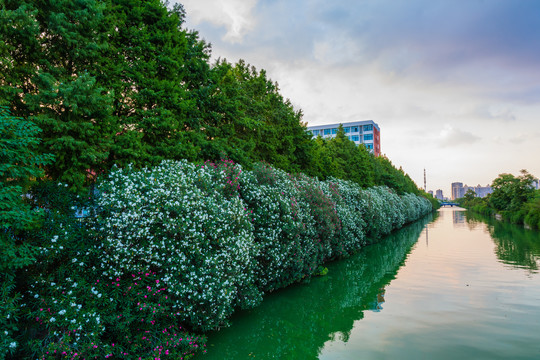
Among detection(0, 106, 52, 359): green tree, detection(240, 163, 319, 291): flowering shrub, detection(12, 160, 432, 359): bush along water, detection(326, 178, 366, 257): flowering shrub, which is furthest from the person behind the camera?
detection(326, 178, 366, 257): flowering shrub

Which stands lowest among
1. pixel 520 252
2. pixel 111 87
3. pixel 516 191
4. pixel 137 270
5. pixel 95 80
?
pixel 520 252

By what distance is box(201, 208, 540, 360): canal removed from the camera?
6.90 metres

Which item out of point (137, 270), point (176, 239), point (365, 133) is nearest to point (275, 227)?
point (176, 239)

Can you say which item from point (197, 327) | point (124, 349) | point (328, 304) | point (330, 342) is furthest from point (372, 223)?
point (124, 349)

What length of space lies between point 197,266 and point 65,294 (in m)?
2.47

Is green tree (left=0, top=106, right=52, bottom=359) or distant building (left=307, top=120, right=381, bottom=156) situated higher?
distant building (left=307, top=120, right=381, bottom=156)

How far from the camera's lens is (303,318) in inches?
359

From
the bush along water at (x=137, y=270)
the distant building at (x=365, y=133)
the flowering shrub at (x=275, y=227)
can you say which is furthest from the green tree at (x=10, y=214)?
the distant building at (x=365, y=133)

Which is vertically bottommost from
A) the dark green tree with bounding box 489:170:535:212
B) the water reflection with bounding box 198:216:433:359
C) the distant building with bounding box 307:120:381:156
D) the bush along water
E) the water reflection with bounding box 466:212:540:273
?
the water reflection with bounding box 198:216:433:359

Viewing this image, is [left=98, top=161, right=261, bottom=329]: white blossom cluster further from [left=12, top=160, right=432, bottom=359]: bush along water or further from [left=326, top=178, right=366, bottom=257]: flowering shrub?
[left=326, top=178, right=366, bottom=257]: flowering shrub

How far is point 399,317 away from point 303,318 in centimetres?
274

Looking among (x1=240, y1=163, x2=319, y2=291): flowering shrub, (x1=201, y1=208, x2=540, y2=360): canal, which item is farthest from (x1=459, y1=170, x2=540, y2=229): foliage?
(x1=240, y1=163, x2=319, y2=291): flowering shrub

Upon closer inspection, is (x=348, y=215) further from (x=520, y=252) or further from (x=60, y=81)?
(x=60, y=81)

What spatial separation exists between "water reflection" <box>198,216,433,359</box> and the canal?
0.08 feet
